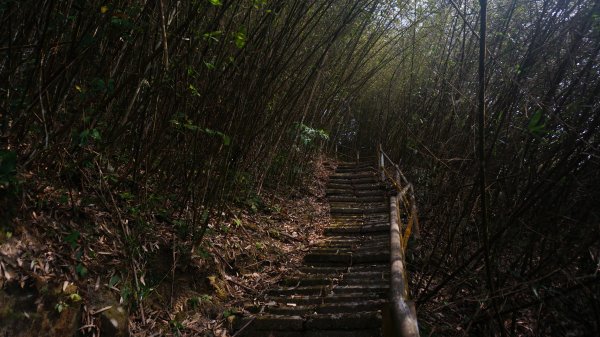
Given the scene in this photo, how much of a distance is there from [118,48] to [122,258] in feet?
4.11

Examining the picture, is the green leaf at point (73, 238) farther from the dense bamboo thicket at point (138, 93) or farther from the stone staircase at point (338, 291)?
the stone staircase at point (338, 291)

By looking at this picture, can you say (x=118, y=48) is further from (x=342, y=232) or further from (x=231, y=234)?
(x=342, y=232)

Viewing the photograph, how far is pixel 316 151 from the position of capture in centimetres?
894

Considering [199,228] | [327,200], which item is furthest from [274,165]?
[199,228]

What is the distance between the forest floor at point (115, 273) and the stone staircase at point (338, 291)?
0.71 ft

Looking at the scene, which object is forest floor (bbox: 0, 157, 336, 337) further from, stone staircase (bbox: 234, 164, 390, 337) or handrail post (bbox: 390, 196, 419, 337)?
handrail post (bbox: 390, 196, 419, 337)

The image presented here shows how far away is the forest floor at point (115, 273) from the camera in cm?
214

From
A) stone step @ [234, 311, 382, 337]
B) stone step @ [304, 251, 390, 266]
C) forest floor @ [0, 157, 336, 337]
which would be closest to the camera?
forest floor @ [0, 157, 336, 337]

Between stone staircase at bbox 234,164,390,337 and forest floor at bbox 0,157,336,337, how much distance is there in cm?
22

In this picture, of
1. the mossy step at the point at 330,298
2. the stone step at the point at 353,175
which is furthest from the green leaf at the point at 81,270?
the stone step at the point at 353,175

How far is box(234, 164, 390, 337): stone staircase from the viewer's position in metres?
2.81

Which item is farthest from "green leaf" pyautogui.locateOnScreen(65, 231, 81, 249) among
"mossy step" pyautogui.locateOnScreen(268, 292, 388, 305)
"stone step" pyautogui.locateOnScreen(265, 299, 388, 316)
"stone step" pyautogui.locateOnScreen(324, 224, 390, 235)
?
"stone step" pyautogui.locateOnScreen(324, 224, 390, 235)

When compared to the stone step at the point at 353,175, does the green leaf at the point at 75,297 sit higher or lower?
lower

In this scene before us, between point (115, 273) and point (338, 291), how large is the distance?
1640 mm
